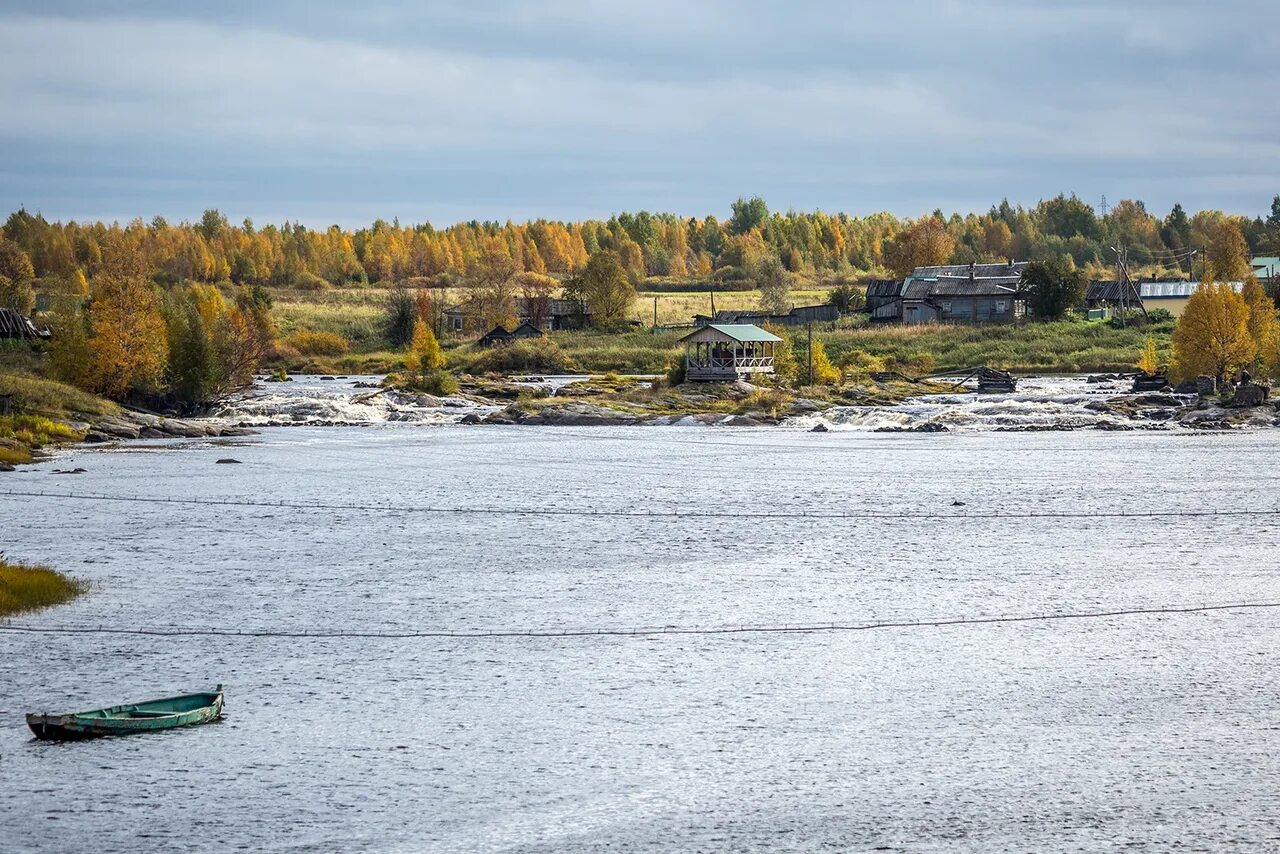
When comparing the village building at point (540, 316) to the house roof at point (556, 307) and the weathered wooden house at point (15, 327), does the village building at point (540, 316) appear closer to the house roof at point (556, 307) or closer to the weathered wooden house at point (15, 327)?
the house roof at point (556, 307)

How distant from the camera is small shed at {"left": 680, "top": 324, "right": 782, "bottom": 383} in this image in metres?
83.4

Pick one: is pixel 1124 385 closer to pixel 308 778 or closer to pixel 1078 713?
pixel 1078 713

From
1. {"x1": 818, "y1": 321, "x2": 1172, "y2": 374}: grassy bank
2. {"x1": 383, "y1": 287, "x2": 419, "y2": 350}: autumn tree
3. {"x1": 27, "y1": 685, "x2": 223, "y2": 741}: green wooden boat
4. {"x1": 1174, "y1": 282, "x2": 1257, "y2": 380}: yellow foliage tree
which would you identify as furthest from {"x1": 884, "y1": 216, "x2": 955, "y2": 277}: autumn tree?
{"x1": 27, "y1": 685, "x2": 223, "y2": 741}: green wooden boat

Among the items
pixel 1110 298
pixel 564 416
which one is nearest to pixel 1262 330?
pixel 564 416

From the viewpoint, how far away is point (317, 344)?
131000 millimetres

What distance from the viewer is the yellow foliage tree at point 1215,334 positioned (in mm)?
75438

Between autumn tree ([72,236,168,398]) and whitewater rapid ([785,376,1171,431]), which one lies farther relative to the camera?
autumn tree ([72,236,168,398])

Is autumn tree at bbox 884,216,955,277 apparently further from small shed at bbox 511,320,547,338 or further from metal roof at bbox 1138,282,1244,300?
small shed at bbox 511,320,547,338

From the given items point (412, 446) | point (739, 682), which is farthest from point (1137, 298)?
point (739, 682)

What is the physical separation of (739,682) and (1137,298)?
109721 millimetres

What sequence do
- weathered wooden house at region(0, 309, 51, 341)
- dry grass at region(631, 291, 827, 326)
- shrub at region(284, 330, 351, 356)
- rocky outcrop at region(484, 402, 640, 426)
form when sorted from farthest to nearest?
dry grass at region(631, 291, 827, 326) → shrub at region(284, 330, 351, 356) → weathered wooden house at region(0, 309, 51, 341) → rocky outcrop at region(484, 402, 640, 426)

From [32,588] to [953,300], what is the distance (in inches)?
4165

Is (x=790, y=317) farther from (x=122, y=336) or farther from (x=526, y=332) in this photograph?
(x=122, y=336)

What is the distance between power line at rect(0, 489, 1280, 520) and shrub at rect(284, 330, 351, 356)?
88848 mm
